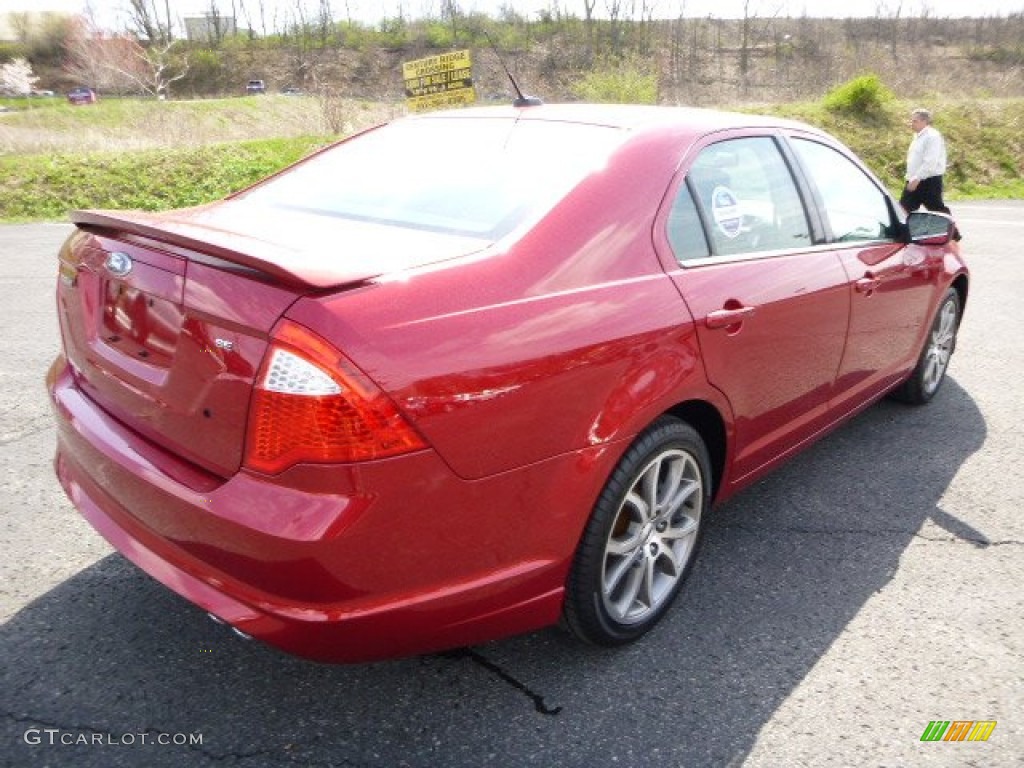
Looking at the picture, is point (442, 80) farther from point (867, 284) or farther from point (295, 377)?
point (295, 377)

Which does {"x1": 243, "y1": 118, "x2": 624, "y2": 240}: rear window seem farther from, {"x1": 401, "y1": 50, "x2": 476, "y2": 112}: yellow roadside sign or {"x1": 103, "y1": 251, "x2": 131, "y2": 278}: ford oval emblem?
{"x1": 401, "y1": 50, "x2": 476, "y2": 112}: yellow roadside sign

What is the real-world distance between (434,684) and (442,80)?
13.9 m

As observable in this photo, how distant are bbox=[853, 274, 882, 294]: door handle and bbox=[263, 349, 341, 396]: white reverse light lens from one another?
241 cm

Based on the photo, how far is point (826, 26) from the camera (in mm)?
57906

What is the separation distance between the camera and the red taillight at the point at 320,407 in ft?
5.16

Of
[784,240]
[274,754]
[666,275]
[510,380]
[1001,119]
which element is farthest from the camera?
[1001,119]

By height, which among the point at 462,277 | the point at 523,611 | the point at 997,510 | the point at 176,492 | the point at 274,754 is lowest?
the point at 997,510

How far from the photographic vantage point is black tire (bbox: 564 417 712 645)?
2.12 metres

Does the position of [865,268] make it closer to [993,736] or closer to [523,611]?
[993,736]

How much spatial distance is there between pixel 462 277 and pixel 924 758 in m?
1.71

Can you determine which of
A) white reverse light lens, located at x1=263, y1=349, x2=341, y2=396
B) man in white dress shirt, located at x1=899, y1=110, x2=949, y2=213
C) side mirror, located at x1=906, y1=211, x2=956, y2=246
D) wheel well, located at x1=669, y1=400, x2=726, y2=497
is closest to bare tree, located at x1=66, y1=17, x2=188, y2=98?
man in white dress shirt, located at x1=899, y1=110, x2=949, y2=213

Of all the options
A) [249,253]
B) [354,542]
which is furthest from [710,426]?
[249,253]

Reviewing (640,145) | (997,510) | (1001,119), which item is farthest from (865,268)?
(1001,119)

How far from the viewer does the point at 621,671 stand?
2270 mm
